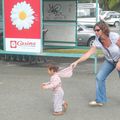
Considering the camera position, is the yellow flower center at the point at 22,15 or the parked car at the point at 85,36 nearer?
the yellow flower center at the point at 22,15

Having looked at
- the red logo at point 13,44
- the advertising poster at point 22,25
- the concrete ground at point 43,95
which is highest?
the advertising poster at point 22,25

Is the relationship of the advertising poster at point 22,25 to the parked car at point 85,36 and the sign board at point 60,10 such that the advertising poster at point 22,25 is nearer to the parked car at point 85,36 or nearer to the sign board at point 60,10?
the sign board at point 60,10

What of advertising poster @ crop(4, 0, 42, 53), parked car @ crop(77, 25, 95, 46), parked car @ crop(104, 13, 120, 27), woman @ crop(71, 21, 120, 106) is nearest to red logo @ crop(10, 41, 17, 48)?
advertising poster @ crop(4, 0, 42, 53)

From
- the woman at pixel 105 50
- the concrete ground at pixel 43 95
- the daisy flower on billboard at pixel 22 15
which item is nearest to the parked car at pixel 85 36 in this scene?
the concrete ground at pixel 43 95

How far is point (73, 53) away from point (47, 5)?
2.95 m

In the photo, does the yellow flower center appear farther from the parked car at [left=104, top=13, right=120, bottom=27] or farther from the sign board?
the parked car at [left=104, top=13, right=120, bottom=27]

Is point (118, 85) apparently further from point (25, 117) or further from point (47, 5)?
point (47, 5)

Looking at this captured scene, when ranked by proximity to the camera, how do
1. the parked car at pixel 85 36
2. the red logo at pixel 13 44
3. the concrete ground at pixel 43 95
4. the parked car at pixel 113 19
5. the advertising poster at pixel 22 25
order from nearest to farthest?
the concrete ground at pixel 43 95 → the advertising poster at pixel 22 25 → the red logo at pixel 13 44 → the parked car at pixel 85 36 → the parked car at pixel 113 19

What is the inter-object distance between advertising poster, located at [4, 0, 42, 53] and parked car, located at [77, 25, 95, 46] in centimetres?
769

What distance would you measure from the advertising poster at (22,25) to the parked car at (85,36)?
25.2ft

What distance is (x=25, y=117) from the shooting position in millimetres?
7555

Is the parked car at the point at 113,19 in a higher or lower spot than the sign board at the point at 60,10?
lower

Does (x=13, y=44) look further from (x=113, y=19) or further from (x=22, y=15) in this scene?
(x=113, y=19)

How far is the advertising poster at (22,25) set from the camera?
12031 millimetres
